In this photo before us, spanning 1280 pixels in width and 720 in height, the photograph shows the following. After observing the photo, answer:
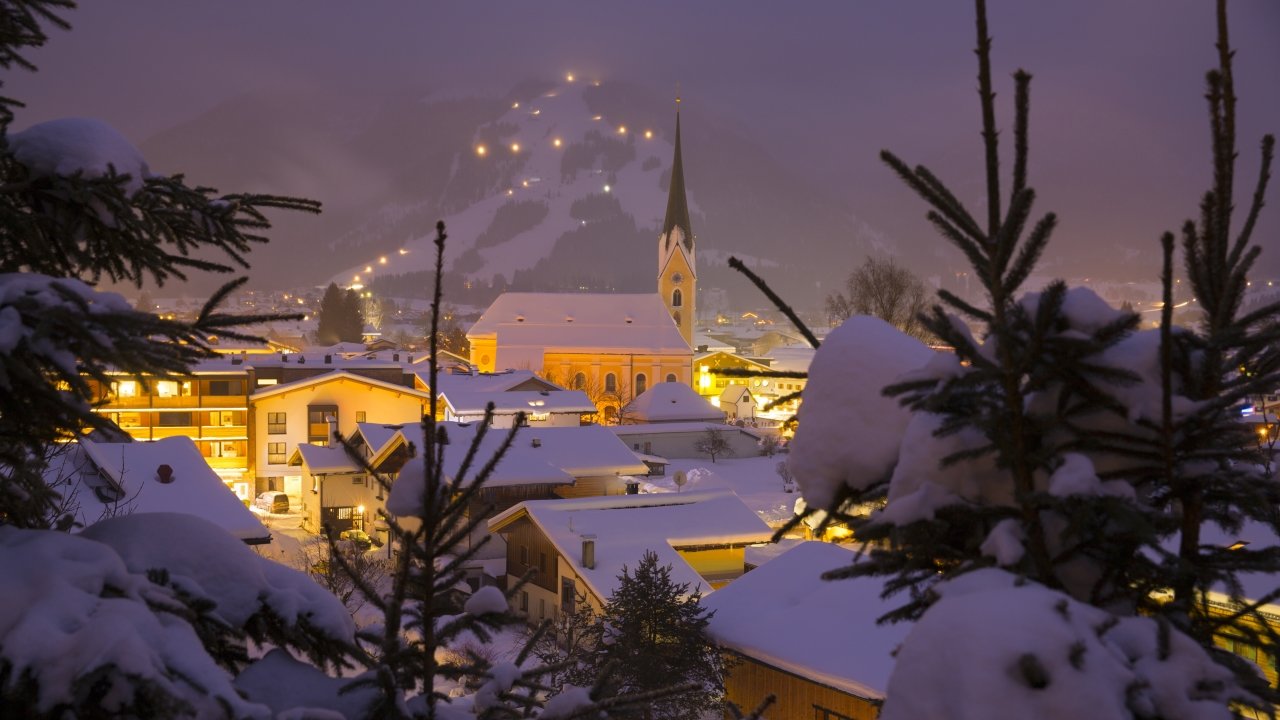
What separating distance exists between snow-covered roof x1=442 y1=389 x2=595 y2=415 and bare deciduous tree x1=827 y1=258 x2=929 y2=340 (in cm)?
2302

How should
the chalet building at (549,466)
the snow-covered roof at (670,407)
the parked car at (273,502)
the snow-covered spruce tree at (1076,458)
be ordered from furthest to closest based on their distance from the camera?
the snow-covered roof at (670,407), the parked car at (273,502), the chalet building at (549,466), the snow-covered spruce tree at (1076,458)

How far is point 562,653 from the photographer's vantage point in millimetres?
14656

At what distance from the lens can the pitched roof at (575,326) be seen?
61281mm

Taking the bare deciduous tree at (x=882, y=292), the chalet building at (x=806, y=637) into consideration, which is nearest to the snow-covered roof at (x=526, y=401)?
the bare deciduous tree at (x=882, y=292)

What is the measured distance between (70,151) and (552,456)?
78.6 ft

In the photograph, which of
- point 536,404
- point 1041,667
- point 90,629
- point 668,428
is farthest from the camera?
point 668,428

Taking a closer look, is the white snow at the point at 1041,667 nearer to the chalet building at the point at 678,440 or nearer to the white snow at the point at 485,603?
the white snow at the point at 485,603

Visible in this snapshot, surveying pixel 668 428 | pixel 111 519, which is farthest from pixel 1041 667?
pixel 668 428

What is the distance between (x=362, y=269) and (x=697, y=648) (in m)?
180

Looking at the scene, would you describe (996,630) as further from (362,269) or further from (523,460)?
(362,269)

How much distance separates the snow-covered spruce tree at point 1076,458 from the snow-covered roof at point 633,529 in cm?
1436

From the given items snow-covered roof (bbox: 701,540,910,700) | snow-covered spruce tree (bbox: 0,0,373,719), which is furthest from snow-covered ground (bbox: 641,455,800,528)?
snow-covered spruce tree (bbox: 0,0,373,719)

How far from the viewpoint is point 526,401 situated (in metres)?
39.4

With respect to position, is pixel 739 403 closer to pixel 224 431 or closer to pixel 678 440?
pixel 678 440
